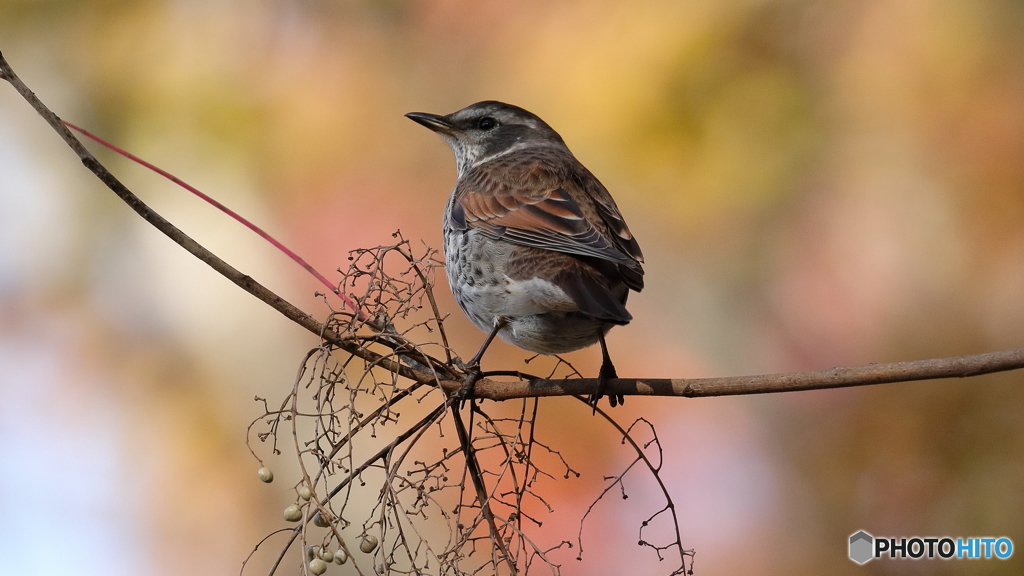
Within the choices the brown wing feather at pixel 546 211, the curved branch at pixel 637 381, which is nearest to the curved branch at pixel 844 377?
the curved branch at pixel 637 381

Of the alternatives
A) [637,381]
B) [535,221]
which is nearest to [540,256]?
[535,221]

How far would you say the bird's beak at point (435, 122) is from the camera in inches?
129

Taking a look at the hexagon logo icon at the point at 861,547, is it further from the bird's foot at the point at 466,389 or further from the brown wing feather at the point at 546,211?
the bird's foot at the point at 466,389

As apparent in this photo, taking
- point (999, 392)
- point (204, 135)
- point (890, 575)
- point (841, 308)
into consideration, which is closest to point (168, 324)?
point (204, 135)

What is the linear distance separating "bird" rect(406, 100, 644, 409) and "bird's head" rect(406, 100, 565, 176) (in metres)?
0.23

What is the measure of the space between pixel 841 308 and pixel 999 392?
0.74 metres

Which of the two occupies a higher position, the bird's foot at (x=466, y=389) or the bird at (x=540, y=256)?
the bird at (x=540, y=256)

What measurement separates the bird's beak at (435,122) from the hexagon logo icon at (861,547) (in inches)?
95.7

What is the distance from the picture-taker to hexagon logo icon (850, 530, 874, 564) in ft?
12.4

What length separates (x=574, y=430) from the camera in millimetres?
3930

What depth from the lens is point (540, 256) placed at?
2.44 meters

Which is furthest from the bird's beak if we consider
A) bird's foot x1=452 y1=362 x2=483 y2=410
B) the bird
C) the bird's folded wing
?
bird's foot x1=452 y1=362 x2=483 y2=410

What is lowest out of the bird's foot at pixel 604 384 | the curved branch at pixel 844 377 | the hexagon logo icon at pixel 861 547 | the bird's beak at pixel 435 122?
the curved branch at pixel 844 377

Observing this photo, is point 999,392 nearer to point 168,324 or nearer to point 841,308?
point 841,308
